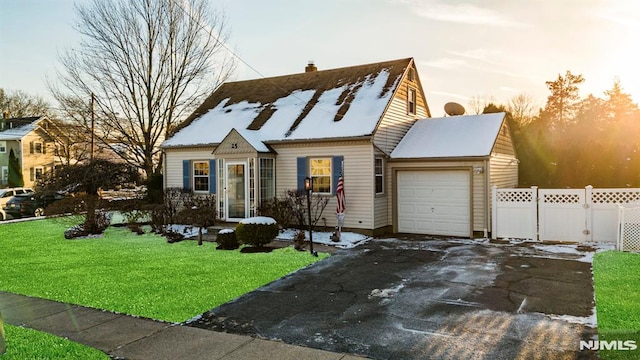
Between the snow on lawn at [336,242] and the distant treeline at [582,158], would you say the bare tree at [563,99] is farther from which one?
the snow on lawn at [336,242]

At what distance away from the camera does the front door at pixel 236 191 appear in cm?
1534

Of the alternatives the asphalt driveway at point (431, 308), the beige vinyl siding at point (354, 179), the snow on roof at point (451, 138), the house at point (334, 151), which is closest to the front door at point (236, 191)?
the house at point (334, 151)

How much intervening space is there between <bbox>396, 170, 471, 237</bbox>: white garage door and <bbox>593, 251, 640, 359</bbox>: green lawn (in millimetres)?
4278

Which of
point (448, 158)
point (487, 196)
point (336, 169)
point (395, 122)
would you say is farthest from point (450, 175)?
point (336, 169)

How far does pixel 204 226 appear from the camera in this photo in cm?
1576

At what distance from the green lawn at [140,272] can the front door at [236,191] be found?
2.72 m

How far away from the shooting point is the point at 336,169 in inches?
572

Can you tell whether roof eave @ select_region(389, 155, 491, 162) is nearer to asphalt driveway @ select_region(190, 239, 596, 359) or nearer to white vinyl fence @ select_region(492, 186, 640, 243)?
white vinyl fence @ select_region(492, 186, 640, 243)

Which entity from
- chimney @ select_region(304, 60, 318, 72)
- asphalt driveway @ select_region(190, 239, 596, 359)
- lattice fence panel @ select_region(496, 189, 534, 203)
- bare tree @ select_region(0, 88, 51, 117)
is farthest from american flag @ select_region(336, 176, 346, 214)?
bare tree @ select_region(0, 88, 51, 117)

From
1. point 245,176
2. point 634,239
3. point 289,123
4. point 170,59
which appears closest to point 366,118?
point 289,123

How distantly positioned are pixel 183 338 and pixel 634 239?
10.6 metres

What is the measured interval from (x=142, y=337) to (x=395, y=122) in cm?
1177

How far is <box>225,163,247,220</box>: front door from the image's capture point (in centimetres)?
1534

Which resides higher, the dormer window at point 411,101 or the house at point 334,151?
the dormer window at point 411,101
